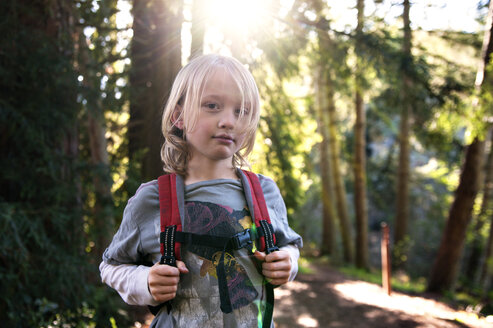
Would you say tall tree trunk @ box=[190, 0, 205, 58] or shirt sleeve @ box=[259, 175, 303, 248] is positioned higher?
tall tree trunk @ box=[190, 0, 205, 58]

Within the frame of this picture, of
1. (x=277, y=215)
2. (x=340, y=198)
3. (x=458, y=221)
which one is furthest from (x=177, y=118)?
(x=340, y=198)

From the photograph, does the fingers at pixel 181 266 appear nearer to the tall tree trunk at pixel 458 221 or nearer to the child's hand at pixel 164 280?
the child's hand at pixel 164 280

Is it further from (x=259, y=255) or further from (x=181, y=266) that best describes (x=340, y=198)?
(x=181, y=266)

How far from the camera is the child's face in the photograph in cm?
156

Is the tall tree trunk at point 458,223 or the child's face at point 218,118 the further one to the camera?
the tall tree trunk at point 458,223

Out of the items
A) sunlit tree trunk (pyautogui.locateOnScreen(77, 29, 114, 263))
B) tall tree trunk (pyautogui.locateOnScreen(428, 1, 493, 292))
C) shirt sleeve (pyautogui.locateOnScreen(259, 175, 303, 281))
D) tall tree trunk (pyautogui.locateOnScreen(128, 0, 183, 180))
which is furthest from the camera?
tall tree trunk (pyautogui.locateOnScreen(428, 1, 493, 292))

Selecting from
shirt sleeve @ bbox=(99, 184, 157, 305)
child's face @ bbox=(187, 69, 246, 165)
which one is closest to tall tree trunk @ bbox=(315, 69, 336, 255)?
child's face @ bbox=(187, 69, 246, 165)

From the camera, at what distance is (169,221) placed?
56.9 inches

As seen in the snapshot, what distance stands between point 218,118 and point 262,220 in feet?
1.45

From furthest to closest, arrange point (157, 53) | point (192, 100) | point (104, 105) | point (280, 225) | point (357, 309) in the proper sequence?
point (357, 309) < point (104, 105) < point (157, 53) < point (280, 225) < point (192, 100)

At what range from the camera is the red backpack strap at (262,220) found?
151 cm

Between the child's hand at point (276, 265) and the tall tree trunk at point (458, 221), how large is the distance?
6.39 meters

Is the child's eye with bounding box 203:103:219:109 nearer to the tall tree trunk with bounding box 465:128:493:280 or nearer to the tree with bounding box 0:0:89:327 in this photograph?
the tree with bounding box 0:0:89:327

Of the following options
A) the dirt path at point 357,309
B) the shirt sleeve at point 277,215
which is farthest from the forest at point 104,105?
the dirt path at point 357,309
